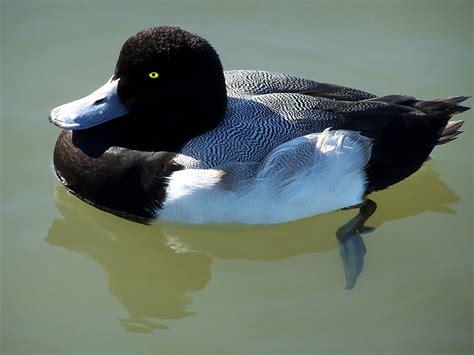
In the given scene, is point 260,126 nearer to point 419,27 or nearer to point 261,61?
point 261,61

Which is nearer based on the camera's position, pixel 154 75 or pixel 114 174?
pixel 154 75

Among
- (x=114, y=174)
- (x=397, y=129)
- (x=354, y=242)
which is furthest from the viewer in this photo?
(x=397, y=129)

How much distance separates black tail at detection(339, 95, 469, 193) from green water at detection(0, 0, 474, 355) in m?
0.37

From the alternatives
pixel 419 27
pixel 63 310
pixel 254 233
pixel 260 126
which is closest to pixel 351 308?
pixel 254 233

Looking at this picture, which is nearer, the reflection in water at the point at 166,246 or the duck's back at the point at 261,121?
the reflection in water at the point at 166,246

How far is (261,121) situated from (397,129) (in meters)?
0.99

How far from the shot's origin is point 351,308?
5.81 metres

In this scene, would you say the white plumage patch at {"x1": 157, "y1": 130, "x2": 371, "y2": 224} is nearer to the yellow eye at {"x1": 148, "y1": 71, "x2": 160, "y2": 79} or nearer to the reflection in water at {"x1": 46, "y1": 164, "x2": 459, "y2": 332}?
the reflection in water at {"x1": 46, "y1": 164, "x2": 459, "y2": 332}

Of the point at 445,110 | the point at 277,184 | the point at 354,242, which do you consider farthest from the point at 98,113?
the point at 445,110

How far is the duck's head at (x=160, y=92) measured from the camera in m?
5.91

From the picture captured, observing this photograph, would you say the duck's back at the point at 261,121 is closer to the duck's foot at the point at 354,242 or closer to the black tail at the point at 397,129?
the black tail at the point at 397,129

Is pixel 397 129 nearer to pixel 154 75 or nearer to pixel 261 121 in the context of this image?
pixel 261 121

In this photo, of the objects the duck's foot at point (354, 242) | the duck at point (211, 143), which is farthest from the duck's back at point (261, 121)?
the duck's foot at point (354, 242)

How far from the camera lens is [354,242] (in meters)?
6.22
